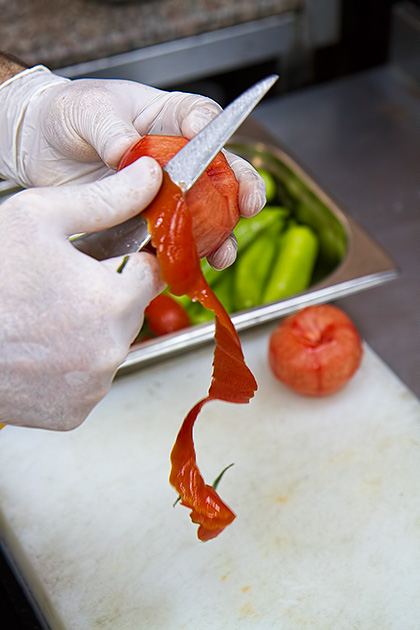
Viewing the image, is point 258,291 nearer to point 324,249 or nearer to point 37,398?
point 324,249

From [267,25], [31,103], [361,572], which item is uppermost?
[31,103]

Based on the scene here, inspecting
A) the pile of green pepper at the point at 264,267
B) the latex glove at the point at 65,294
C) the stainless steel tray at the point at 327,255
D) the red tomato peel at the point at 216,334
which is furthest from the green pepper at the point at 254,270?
the latex glove at the point at 65,294

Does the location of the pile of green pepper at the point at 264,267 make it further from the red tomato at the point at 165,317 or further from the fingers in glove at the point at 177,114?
the fingers in glove at the point at 177,114

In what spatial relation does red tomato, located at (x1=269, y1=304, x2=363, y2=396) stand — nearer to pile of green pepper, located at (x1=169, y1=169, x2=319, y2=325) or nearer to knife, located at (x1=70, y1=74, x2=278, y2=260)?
pile of green pepper, located at (x1=169, y1=169, x2=319, y2=325)

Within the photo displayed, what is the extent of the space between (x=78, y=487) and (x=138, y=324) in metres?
0.50

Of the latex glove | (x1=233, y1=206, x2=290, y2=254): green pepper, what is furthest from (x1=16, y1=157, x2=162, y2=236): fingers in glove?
(x1=233, y1=206, x2=290, y2=254): green pepper

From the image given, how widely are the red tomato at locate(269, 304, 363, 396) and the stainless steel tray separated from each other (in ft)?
0.16

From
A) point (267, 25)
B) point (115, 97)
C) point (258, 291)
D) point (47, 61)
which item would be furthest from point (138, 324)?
point (267, 25)

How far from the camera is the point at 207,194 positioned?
0.93m

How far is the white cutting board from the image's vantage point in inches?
43.9

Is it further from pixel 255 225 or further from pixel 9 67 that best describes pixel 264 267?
pixel 9 67

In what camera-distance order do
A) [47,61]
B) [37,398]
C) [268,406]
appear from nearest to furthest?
[37,398], [268,406], [47,61]

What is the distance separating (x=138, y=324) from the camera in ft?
2.99

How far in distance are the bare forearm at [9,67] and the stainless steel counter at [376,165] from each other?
0.75 m
